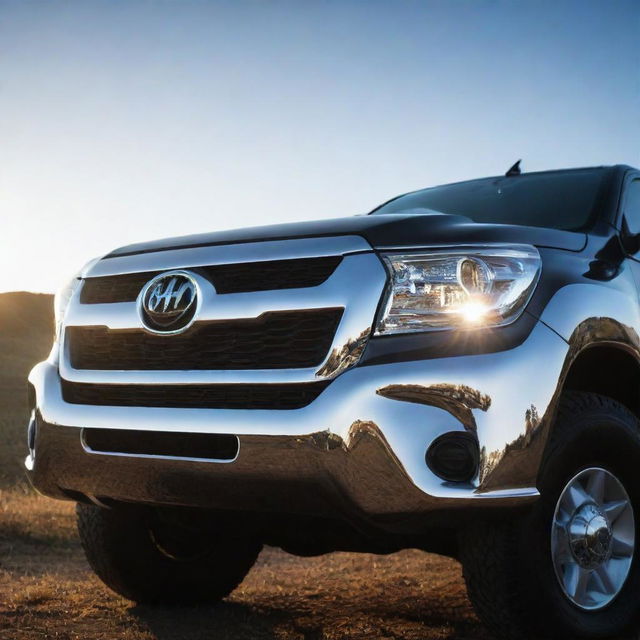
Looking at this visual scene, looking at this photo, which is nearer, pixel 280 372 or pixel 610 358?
pixel 280 372

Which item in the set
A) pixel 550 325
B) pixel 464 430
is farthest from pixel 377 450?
pixel 550 325

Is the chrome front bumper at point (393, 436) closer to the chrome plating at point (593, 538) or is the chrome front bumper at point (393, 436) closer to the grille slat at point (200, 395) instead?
the grille slat at point (200, 395)

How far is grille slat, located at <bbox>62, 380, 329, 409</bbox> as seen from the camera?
112 inches

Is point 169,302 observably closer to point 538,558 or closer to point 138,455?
point 138,455

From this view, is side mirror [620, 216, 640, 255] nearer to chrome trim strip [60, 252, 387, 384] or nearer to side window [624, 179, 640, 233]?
side window [624, 179, 640, 233]

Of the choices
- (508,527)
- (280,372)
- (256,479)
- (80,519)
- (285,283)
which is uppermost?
(285,283)

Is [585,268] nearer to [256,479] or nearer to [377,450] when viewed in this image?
[377,450]

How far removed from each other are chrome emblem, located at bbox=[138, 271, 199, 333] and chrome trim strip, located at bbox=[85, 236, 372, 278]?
2.6 inches

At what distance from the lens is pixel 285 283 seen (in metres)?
2.98

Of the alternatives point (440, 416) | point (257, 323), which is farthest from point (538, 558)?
point (257, 323)

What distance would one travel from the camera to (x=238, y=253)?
315 cm

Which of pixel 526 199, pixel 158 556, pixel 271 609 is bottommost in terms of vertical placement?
pixel 271 609

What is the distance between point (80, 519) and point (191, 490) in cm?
140

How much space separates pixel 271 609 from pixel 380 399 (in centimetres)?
209
